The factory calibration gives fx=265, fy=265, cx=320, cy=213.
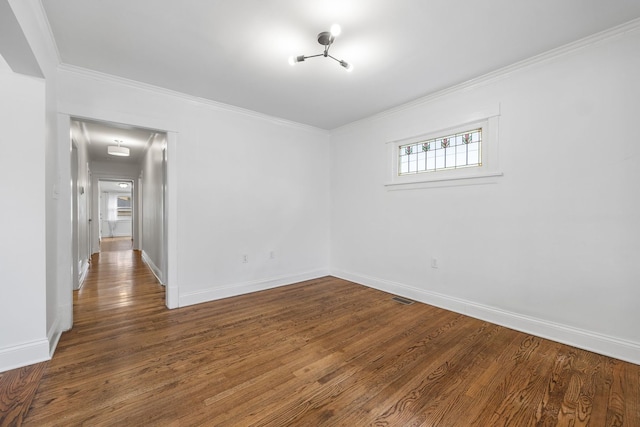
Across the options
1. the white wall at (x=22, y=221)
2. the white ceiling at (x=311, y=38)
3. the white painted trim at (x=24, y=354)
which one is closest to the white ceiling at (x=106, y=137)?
the white ceiling at (x=311, y=38)

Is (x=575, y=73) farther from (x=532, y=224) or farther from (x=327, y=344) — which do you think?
(x=327, y=344)

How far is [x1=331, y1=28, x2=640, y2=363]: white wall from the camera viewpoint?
2092 mm

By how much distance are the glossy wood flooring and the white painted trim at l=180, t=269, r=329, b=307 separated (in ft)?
0.87

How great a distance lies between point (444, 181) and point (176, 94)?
336 cm

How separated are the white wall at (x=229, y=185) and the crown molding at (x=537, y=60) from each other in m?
1.89

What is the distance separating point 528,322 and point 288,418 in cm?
241

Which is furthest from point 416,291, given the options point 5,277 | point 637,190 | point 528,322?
point 5,277

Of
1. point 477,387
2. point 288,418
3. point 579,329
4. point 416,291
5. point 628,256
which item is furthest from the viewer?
point 416,291

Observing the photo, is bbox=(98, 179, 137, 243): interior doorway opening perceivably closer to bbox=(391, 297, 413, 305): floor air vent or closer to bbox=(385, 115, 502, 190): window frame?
bbox=(385, 115, 502, 190): window frame

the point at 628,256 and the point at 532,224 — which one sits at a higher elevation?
the point at 532,224

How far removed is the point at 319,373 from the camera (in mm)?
1888

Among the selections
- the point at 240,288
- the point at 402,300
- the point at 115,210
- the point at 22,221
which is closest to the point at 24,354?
the point at 22,221

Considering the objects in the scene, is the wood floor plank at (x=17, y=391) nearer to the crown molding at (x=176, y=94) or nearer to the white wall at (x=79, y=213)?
the white wall at (x=79, y=213)

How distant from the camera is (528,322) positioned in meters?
2.53
